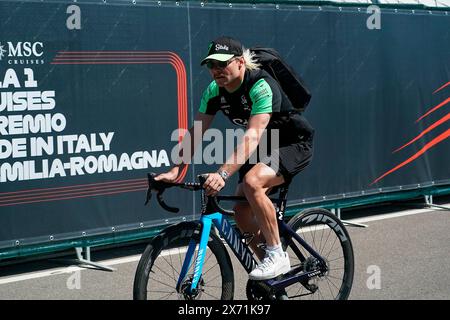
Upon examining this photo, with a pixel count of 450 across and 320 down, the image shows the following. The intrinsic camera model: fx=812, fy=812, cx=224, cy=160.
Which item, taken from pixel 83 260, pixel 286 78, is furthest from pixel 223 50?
pixel 83 260

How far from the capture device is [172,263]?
214 inches

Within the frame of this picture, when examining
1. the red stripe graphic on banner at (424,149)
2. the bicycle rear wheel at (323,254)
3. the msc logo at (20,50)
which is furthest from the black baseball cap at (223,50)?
the red stripe graphic on banner at (424,149)

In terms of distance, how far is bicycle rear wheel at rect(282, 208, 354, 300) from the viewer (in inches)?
222

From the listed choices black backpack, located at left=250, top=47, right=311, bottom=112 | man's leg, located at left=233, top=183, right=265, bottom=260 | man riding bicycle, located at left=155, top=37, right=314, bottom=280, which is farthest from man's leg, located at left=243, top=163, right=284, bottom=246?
black backpack, located at left=250, top=47, right=311, bottom=112

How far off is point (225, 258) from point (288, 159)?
2.56 feet

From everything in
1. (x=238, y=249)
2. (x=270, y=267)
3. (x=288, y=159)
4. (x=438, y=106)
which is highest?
(x=438, y=106)

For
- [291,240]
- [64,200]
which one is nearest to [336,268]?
[291,240]

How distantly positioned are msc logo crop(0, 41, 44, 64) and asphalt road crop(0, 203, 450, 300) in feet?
6.44

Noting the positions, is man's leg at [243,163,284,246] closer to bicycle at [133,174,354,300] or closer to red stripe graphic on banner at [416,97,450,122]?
bicycle at [133,174,354,300]

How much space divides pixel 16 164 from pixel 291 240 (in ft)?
9.44

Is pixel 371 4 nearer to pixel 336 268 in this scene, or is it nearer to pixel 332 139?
pixel 332 139

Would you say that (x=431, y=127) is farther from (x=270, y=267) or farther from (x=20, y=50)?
(x=270, y=267)

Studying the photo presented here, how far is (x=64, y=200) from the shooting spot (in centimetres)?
754

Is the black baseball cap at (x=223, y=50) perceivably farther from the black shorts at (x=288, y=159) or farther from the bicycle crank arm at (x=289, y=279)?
the bicycle crank arm at (x=289, y=279)
